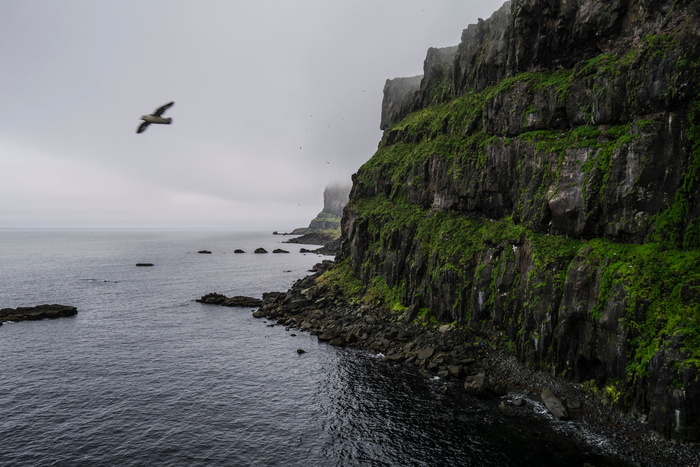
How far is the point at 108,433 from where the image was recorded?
110ft

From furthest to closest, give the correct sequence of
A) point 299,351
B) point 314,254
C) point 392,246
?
point 314,254, point 392,246, point 299,351

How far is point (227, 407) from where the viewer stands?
3894 centimetres

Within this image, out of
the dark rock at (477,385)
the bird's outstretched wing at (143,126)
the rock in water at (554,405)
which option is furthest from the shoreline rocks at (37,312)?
the rock in water at (554,405)

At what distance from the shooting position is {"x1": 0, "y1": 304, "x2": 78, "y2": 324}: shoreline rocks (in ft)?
230

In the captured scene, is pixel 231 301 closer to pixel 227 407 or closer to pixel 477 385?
pixel 227 407

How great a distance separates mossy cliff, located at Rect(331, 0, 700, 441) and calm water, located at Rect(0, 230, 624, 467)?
9.49 m

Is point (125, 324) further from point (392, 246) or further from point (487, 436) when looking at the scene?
point (487, 436)

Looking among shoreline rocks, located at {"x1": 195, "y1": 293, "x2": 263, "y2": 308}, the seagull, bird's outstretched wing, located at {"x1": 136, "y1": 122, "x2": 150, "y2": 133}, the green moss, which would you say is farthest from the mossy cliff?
bird's outstretched wing, located at {"x1": 136, "y1": 122, "x2": 150, "y2": 133}

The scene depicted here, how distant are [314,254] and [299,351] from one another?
Result: 138507mm

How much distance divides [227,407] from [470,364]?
2796 cm

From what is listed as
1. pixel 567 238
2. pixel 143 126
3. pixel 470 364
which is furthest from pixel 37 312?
pixel 567 238

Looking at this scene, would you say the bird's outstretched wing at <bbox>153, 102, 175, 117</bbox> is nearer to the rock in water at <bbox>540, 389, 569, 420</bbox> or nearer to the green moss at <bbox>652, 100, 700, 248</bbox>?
the rock in water at <bbox>540, 389, 569, 420</bbox>

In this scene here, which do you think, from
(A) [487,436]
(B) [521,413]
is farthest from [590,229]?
(A) [487,436]

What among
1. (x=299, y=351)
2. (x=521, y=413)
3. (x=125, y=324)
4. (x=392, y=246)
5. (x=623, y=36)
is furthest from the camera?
(x=392, y=246)
